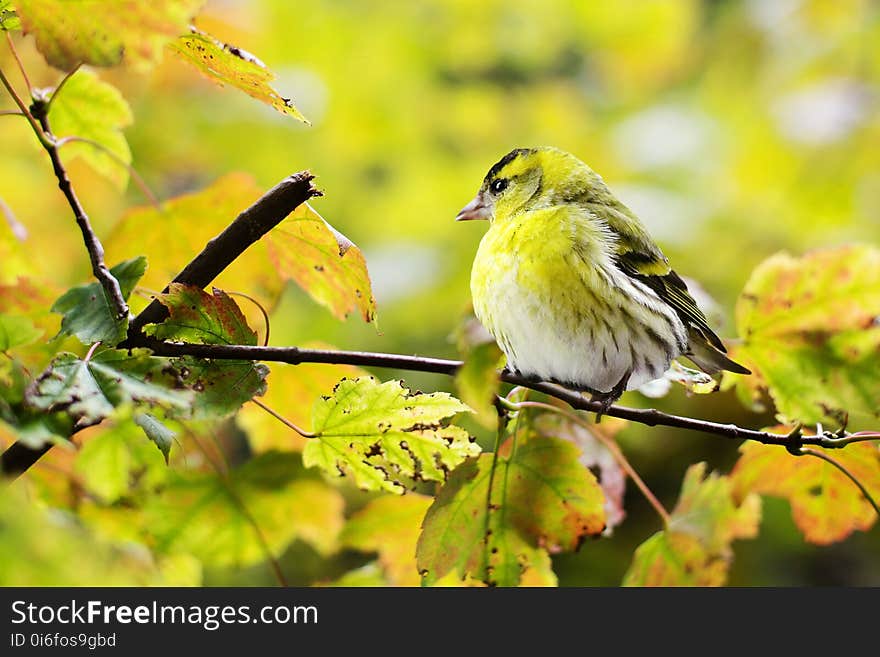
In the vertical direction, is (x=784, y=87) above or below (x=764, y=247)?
above

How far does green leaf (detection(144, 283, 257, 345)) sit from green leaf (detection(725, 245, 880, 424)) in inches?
14.4

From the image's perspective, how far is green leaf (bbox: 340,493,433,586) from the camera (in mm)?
816

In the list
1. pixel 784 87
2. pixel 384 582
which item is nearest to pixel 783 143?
pixel 784 87

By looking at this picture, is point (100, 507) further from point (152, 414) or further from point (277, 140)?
point (277, 140)

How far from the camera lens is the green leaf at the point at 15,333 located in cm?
51

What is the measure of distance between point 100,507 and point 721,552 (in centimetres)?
56

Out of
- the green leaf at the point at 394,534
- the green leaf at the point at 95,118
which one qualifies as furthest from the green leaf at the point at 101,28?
the green leaf at the point at 394,534

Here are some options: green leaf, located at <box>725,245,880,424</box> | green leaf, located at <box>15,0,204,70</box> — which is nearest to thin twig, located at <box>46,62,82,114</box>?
green leaf, located at <box>15,0,204,70</box>

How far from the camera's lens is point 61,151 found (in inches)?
28.9

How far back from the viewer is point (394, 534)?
0.83 metres

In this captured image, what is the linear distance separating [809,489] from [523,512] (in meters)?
0.29

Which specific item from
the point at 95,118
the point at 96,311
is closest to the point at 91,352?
the point at 96,311

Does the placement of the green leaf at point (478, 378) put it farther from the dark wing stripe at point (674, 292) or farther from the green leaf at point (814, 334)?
the dark wing stripe at point (674, 292)

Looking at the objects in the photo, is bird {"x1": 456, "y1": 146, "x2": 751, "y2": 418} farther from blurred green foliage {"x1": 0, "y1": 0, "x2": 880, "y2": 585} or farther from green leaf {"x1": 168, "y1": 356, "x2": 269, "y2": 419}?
blurred green foliage {"x1": 0, "y1": 0, "x2": 880, "y2": 585}
